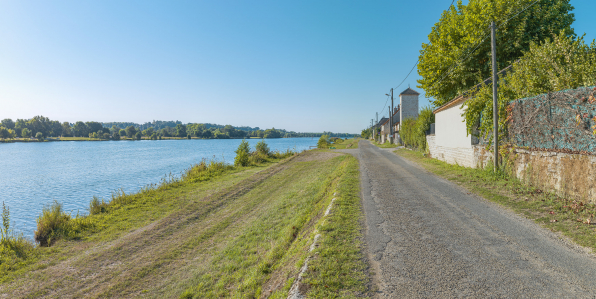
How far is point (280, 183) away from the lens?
16281mm

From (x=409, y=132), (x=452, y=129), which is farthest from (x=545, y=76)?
(x=409, y=132)

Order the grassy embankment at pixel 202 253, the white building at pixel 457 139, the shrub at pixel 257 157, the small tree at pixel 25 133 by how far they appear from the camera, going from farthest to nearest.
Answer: the small tree at pixel 25 133, the shrub at pixel 257 157, the white building at pixel 457 139, the grassy embankment at pixel 202 253

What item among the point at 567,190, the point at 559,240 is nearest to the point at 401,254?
the point at 559,240

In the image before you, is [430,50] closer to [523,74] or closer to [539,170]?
[523,74]

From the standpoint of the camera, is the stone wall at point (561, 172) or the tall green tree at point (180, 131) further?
the tall green tree at point (180, 131)

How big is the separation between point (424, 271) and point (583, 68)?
11117mm

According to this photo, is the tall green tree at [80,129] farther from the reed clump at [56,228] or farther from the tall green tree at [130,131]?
the reed clump at [56,228]

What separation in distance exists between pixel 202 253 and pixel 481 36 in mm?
22341

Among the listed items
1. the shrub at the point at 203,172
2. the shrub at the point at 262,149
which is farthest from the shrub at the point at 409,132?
the shrub at the point at 203,172

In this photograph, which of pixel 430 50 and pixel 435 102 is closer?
pixel 430 50

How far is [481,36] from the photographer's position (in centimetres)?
1886

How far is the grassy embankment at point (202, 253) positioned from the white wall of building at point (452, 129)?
784cm

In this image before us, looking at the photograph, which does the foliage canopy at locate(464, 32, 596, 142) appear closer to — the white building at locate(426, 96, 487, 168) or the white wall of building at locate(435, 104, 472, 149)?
the white building at locate(426, 96, 487, 168)

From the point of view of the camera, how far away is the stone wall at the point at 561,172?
664cm
